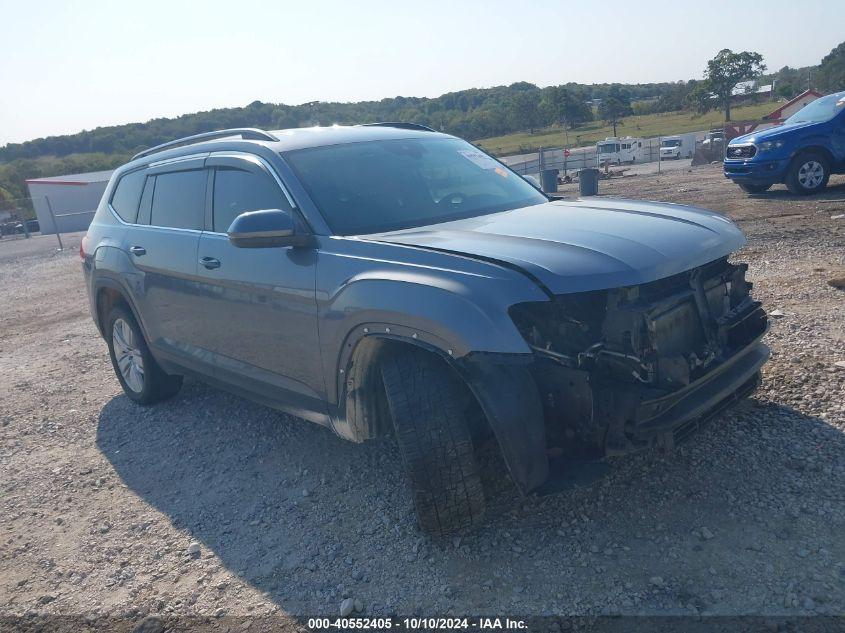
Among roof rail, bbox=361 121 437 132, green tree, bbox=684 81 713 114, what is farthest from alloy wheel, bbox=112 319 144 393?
green tree, bbox=684 81 713 114

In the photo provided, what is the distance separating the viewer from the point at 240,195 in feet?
13.6

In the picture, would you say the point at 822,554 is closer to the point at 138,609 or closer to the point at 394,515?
the point at 394,515

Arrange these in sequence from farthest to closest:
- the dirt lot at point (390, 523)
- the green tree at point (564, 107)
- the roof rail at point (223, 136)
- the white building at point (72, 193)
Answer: the green tree at point (564, 107) → the white building at point (72, 193) → the roof rail at point (223, 136) → the dirt lot at point (390, 523)

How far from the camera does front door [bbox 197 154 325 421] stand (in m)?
3.58

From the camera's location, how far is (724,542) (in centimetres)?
295

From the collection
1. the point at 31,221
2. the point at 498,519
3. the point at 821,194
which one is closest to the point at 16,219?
the point at 31,221

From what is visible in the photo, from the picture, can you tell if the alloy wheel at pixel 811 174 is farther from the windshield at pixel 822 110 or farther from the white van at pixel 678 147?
the white van at pixel 678 147

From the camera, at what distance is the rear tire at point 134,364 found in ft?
17.3

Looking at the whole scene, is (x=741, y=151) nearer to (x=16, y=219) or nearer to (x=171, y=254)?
(x=171, y=254)

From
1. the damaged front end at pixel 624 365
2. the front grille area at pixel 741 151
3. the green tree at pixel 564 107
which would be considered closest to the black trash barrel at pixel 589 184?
the front grille area at pixel 741 151

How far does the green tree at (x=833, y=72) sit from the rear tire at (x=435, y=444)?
53.4 meters

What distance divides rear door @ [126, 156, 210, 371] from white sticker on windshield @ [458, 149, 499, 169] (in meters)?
1.69

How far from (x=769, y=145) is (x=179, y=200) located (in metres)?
10.4

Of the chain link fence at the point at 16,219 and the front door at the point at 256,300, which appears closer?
the front door at the point at 256,300
